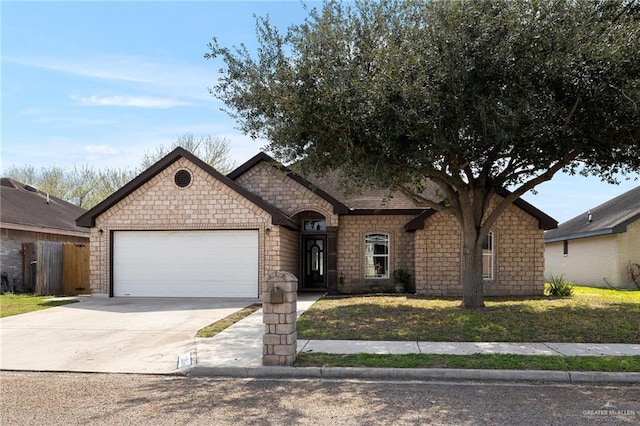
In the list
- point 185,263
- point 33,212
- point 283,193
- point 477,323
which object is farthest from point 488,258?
point 33,212

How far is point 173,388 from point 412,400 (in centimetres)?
330

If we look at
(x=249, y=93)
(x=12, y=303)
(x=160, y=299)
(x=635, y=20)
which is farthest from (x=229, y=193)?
(x=635, y=20)

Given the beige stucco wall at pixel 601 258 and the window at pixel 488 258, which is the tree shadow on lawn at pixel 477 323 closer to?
the window at pixel 488 258

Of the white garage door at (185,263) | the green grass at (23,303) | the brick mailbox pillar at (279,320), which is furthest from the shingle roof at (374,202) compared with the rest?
the brick mailbox pillar at (279,320)

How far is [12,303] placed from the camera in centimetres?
1672

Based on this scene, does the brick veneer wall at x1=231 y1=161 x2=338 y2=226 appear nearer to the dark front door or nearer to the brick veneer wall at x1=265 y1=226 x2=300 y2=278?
the brick veneer wall at x1=265 y1=226 x2=300 y2=278

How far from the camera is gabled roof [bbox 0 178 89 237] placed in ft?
71.2

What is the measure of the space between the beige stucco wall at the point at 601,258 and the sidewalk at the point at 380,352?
15189mm

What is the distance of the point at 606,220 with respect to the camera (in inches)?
969

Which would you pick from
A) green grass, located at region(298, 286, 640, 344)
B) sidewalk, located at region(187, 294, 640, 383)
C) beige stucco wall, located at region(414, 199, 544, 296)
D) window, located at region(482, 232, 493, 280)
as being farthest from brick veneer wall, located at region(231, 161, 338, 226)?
sidewalk, located at region(187, 294, 640, 383)

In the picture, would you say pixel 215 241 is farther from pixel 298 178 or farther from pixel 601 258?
pixel 601 258

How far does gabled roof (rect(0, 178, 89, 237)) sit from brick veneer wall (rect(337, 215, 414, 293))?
518 inches

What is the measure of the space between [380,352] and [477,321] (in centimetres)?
388

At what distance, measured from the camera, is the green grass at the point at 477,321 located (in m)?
10.5
